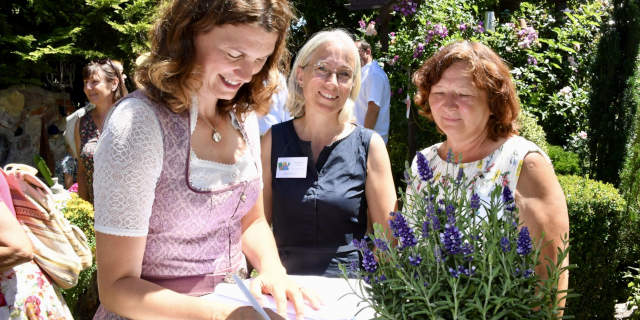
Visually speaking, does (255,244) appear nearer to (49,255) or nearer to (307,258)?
(307,258)

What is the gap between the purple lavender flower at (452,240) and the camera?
92 cm

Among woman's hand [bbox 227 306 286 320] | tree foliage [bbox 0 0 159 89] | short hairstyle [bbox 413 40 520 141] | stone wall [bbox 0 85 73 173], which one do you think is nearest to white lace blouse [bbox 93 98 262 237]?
woman's hand [bbox 227 306 286 320]

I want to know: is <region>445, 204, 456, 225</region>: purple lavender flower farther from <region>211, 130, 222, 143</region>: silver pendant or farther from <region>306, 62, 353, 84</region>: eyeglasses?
<region>306, 62, 353, 84</region>: eyeglasses

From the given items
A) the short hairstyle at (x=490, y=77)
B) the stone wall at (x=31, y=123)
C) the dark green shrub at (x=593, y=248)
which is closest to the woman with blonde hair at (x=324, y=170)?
the short hairstyle at (x=490, y=77)

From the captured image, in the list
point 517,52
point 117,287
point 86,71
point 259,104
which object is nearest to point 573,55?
point 517,52

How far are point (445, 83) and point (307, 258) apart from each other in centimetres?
91

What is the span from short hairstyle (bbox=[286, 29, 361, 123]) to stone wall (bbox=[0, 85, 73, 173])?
27.2 ft

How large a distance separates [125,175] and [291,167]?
125 cm

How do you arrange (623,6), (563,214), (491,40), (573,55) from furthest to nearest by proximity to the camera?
(573,55) < (491,40) < (623,6) < (563,214)

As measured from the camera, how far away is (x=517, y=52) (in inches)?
266

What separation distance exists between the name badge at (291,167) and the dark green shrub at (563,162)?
173 inches

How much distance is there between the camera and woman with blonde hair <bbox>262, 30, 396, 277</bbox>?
7.36ft

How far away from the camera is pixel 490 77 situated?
2.10 metres

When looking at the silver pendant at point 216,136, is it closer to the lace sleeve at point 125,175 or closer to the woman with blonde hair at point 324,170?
the lace sleeve at point 125,175
